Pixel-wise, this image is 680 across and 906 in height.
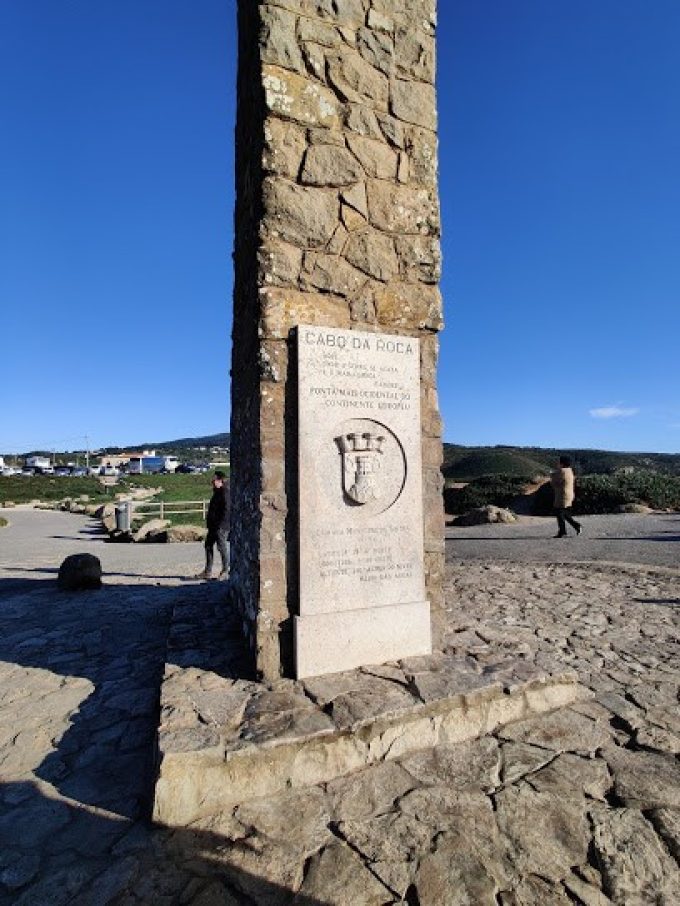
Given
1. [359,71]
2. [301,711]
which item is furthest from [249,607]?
[359,71]

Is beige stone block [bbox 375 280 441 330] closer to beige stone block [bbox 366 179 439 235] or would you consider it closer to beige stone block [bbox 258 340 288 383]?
beige stone block [bbox 366 179 439 235]

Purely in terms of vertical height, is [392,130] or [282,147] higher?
[392,130]

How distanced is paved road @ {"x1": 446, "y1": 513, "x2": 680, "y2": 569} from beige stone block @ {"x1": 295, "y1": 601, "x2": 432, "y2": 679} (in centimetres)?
609

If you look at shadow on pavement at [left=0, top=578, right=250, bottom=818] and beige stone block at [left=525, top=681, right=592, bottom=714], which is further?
beige stone block at [left=525, top=681, right=592, bottom=714]

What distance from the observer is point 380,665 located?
11.3 ft

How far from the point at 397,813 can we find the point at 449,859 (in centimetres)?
33

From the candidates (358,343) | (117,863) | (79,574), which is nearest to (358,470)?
(358,343)

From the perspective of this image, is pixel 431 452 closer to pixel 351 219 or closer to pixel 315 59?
pixel 351 219

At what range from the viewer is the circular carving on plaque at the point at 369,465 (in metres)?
3.42

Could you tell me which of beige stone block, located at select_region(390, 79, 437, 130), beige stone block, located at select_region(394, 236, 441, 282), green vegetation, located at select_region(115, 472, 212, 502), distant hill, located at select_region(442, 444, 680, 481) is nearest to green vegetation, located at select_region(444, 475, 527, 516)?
distant hill, located at select_region(442, 444, 680, 481)

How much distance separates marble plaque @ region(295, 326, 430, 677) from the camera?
3334mm

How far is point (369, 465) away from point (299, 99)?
2568mm

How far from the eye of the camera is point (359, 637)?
11.2ft

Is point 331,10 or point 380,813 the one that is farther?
point 331,10
